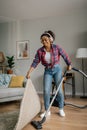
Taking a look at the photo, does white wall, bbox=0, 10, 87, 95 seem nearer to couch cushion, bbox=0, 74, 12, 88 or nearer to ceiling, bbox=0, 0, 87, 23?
ceiling, bbox=0, 0, 87, 23

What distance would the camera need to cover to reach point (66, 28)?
5.11m

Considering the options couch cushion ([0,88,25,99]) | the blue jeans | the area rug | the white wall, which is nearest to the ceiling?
the white wall

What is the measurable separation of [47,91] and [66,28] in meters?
3.01

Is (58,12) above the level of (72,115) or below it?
above

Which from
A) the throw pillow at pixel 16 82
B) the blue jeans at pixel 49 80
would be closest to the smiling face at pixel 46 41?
the blue jeans at pixel 49 80

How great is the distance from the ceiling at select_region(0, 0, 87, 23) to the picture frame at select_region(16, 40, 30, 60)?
811 mm

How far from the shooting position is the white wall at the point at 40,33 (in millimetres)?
4949

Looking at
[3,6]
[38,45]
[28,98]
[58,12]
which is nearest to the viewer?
[28,98]

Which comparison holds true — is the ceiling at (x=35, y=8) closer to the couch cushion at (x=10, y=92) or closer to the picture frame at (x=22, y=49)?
the picture frame at (x=22, y=49)

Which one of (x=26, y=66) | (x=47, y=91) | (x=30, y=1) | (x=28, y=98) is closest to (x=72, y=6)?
(x=30, y=1)

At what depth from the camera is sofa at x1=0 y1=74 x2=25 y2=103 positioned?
11.0ft

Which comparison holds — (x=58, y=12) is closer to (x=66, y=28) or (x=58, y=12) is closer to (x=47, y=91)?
(x=66, y=28)

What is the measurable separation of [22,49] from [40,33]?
812mm

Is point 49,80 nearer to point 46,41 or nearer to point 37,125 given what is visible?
point 46,41
